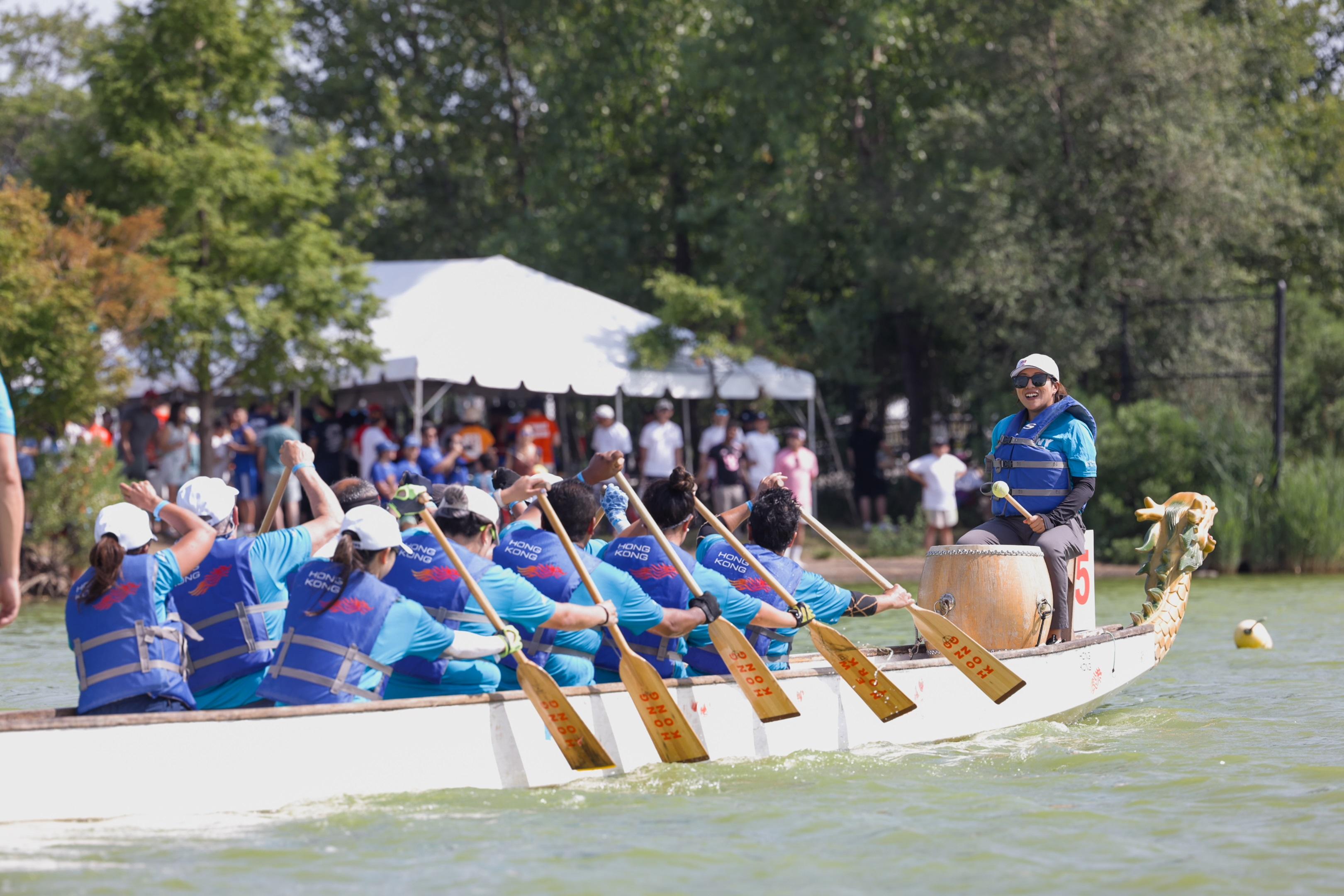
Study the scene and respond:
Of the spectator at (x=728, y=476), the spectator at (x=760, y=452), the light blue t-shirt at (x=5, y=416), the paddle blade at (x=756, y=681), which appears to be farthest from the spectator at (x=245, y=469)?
the light blue t-shirt at (x=5, y=416)

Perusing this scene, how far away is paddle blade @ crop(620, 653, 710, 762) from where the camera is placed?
6.81 metres

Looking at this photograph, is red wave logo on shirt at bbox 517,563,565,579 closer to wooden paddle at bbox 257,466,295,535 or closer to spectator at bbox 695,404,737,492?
wooden paddle at bbox 257,466,295,535

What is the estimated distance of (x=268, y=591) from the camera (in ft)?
21.1

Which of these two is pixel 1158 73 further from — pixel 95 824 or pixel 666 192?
pixel 95 824

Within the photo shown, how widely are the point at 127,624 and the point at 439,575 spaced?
1252 millimetres

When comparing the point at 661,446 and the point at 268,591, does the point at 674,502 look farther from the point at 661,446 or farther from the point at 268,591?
the point at 661,446

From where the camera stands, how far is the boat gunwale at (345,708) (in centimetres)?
563

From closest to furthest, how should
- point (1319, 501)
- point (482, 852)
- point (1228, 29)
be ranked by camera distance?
point (482, 852) < point (1319, 501) < point (1228, 29)

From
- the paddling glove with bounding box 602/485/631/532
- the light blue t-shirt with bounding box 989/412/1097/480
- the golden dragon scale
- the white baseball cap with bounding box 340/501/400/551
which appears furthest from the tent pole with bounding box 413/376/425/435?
the white baseball cap with bounding box 340/501/400/551

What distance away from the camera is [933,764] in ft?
24.6

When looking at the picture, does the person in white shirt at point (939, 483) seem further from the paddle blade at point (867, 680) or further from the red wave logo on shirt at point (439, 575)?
the red wave logo on shirt at point (439, 575)

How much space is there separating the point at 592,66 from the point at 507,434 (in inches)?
401

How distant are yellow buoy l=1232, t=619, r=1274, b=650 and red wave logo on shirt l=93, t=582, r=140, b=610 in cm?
884

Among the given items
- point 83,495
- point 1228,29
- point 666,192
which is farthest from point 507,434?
point 1228,29
